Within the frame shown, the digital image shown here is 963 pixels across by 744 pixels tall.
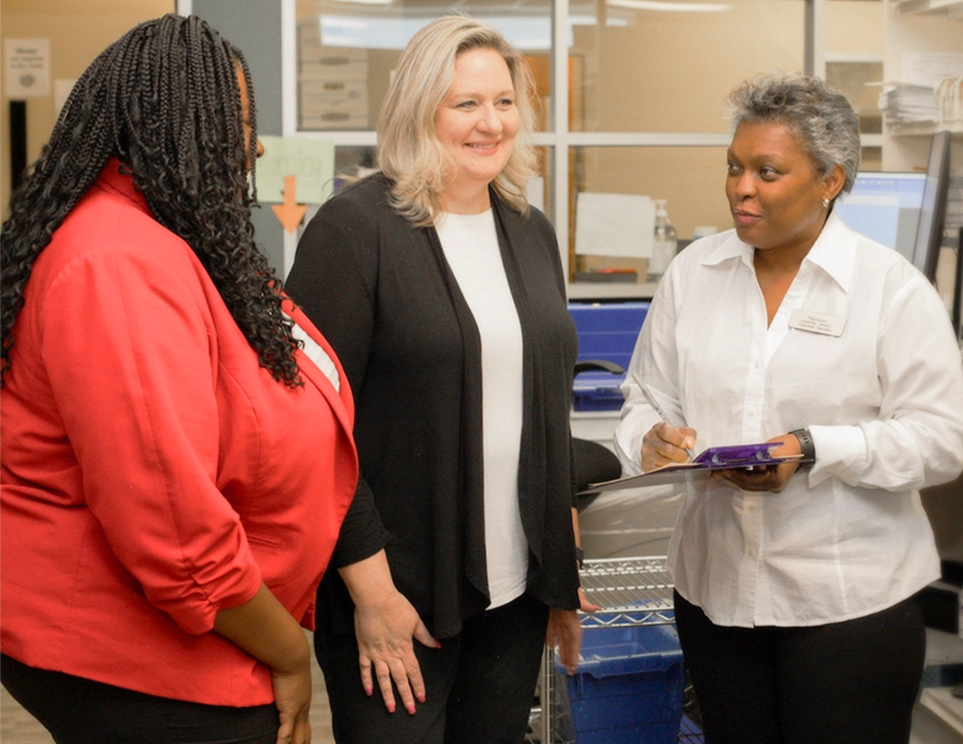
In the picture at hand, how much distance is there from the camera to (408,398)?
1.36 meters

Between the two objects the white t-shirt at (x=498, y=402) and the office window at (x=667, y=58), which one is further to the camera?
the office window at (x=667, y=58)

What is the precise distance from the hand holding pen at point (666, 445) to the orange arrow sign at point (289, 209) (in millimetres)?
1726

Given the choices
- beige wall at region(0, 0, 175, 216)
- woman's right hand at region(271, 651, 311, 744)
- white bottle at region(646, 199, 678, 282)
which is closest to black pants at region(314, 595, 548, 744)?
woman's right hand at region(271, 651, 311, 744)

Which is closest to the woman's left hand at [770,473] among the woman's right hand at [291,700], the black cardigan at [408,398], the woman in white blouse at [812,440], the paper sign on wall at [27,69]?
the woman in white blouse at [812,440]

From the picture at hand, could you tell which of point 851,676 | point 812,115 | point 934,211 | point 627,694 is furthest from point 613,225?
point 851,676

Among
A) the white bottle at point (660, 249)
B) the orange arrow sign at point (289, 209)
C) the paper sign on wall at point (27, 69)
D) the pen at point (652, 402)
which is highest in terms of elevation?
the paper sign on wall at point (27, 69)

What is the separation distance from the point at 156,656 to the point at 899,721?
1.05 meters

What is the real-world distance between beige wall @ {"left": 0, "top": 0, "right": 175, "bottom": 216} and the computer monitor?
405cm

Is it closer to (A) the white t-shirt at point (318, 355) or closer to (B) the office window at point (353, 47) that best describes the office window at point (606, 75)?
(B) the office window at point (353, 47)

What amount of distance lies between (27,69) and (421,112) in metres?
4.67

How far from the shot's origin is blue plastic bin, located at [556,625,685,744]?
7.31 feet

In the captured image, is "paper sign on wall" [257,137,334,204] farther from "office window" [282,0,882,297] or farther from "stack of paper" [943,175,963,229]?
"stack of paper" [943,175,963,229]

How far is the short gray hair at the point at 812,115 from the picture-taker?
1.49 metres

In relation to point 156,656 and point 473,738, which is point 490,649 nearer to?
point 473,738
